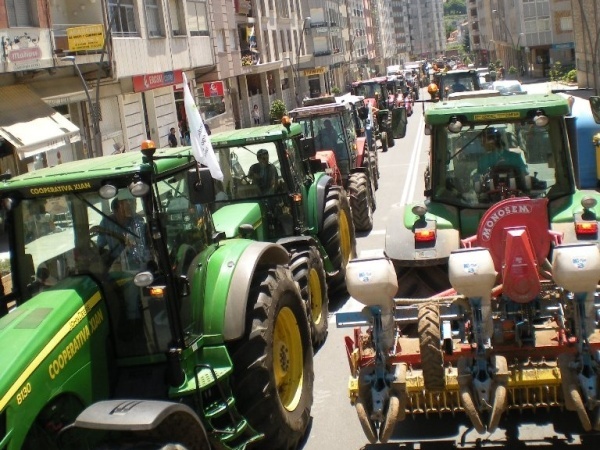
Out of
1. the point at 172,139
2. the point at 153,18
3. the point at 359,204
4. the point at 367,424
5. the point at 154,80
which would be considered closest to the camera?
the point at 367,424

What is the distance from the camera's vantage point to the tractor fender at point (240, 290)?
17.9 ft

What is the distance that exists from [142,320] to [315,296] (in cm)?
379

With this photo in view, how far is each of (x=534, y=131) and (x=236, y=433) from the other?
366 centimetres

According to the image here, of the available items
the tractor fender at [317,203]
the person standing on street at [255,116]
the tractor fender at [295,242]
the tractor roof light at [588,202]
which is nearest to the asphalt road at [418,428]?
the tractor fender at [295,242]

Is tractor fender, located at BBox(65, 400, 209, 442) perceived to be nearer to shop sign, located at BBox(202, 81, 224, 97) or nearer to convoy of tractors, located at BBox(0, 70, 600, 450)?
convoy of tractors, located at BBox(0, 70, 600, 450)

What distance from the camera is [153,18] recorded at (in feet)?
93.4

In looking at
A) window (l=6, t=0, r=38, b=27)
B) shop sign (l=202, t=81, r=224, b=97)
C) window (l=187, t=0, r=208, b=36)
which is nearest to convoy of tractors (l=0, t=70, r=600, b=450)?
window (l=6, t=0, r=38, b=27)

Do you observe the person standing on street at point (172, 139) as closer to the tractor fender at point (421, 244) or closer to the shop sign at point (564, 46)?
the tractor fender at point (421, 244)

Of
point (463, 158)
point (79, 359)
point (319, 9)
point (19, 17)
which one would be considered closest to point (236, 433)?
point (79, 359)

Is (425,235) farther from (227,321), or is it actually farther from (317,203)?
(317,203)

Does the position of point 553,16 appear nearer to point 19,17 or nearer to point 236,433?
point 19,17

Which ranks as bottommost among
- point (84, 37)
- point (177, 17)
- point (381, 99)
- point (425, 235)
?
point (425, 235)

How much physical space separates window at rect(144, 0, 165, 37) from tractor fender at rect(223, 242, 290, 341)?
22.9 m

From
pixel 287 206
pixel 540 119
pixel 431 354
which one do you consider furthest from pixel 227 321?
pixel 287 206
